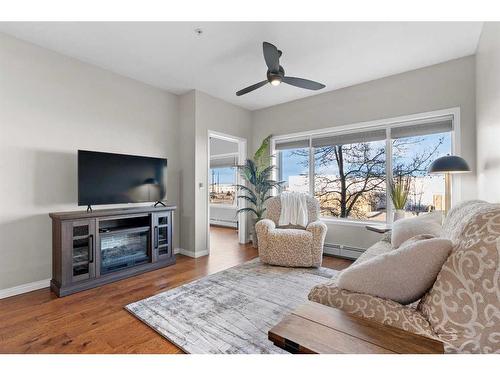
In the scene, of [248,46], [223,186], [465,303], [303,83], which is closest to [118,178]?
[248,46]

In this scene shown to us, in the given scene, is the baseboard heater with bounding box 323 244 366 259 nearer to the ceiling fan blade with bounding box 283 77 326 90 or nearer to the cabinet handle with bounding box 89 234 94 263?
the ceiling fan blade with bounding box 283 77 326 90

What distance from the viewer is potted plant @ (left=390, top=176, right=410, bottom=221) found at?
10.7 feet

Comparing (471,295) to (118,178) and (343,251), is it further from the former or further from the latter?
(118,178)

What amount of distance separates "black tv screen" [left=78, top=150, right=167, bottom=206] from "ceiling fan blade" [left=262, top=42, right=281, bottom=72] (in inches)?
81.0

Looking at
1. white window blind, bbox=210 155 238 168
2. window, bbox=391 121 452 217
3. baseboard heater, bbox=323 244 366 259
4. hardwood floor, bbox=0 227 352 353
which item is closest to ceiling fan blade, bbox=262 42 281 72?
window, bbox=391 121 452 217

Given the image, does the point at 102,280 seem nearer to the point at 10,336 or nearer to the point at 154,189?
the point at 10,336

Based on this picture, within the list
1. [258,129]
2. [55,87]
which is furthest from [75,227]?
[258,129]

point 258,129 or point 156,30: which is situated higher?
point 156,30

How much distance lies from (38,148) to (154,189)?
134 centimetres

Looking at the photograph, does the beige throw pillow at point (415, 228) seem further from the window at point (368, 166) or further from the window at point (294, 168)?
the window at point (294, 168)

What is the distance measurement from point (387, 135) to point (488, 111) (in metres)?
1.42

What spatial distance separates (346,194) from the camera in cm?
403

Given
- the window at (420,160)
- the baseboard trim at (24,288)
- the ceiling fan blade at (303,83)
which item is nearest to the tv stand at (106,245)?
the baseboard trim at (24,288)
